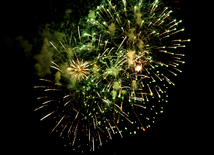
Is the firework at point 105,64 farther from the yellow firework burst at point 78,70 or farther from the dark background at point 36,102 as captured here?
the dark background at point 36,102

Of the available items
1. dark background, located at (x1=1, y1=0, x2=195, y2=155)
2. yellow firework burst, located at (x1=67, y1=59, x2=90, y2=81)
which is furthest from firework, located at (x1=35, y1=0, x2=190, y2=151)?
dark background, located at (x1=1, y1=0, x2=195, y2=155)

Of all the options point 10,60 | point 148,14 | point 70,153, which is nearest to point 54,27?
point 10,60

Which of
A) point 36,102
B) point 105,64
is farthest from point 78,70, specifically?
point 36,102

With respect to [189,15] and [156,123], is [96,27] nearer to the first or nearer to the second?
[189,15]

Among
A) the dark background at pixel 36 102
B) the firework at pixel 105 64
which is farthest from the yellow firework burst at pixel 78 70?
the dark background at pixel 36 102

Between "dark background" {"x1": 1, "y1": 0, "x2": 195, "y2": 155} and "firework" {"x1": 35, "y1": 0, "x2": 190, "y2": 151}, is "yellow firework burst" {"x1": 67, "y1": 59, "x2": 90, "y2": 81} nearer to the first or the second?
"firework" {"x1": 35, "y1": 0, "x2": 190, "y2": 151}
